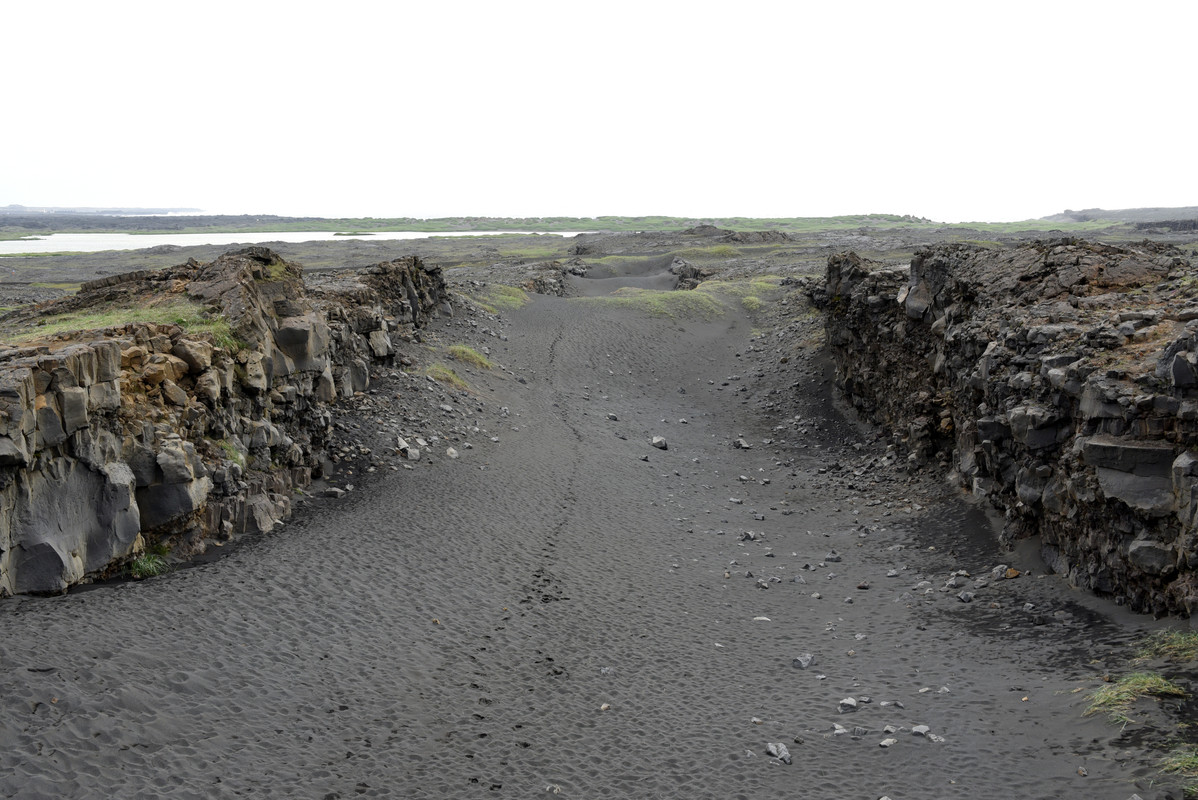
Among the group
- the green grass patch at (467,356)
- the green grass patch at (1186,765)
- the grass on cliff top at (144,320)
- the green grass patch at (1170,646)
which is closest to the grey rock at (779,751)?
the green grass patch at (1186,765)

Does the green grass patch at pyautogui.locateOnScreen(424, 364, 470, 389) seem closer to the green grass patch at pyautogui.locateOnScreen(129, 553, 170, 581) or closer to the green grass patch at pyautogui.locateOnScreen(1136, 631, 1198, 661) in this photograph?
the green grass patch at pyautogui.locateOnScreen(129, 553, 170, 581)

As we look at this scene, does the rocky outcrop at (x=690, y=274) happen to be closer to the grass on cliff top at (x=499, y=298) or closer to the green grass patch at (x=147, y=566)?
the grass on cliff top at (x=499, y=298)

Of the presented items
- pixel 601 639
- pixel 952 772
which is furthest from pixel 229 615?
pixel 952 772

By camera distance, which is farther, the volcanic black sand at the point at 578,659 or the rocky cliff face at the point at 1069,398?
the rocky cliff face at the point at 1069,398

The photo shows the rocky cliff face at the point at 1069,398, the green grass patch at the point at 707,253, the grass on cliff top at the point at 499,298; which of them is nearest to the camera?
the rocky cliff face at the point at 1069,398

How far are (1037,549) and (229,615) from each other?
14.8m

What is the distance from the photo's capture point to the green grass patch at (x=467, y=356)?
3250 cm

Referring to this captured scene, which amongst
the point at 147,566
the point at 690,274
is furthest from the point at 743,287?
the point at 147,566

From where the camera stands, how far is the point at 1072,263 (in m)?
18.5

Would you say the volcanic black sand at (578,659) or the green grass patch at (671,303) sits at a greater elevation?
the green grass patch at (671,303)

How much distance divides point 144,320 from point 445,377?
11.9 meters

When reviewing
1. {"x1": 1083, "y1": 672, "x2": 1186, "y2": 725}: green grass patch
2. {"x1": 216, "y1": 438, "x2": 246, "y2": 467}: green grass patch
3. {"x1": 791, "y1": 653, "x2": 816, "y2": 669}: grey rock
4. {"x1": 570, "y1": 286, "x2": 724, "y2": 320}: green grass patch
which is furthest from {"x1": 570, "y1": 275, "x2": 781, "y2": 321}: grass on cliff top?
{"x1": 1083, "y1": 672, "x2": 1186, "y2": 725}: green grass patch

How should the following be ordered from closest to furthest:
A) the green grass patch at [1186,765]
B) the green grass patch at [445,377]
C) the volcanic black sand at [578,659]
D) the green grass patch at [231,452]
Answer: the green grass patch at [1186,765] < the volcanic black sand at [578,659] < the green grass patch at [231,452] < the green grass patch at [445,377]

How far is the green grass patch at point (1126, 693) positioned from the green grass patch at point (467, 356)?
2629cm
